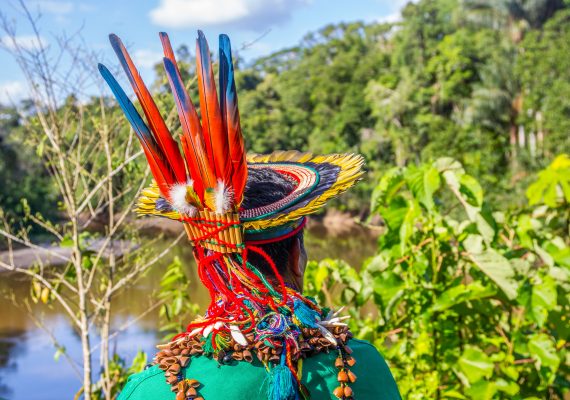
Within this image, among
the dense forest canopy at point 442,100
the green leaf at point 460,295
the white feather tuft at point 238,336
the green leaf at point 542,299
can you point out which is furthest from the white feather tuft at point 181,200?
the dense forest canopy at point 442,100

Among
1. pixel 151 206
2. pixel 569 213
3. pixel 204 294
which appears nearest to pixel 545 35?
pixel 204 294

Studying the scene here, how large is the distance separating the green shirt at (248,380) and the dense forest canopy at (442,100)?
1680 centimetres

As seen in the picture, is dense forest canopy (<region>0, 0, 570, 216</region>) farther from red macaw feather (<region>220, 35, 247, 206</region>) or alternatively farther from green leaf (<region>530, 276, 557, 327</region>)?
red macaw feather (<region>220, 35, 247, 206</region>)

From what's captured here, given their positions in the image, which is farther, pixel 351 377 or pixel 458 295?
pixel 458 295

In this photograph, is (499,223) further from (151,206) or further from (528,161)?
(528,161)

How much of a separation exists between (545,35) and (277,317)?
23.8 meters

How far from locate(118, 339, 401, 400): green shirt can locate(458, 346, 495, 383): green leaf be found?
45.3 inches

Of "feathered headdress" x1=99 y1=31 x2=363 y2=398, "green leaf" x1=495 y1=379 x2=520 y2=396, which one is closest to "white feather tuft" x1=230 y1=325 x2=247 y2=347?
"feathered headdress" x1=99 y1=31 x2=363 y2=398

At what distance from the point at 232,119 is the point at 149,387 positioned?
1.37ft

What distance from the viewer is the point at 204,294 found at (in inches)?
397

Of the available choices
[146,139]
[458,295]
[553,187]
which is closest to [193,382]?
[146,139]

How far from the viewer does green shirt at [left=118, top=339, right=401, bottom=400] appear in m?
0.94

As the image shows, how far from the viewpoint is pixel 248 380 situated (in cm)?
95

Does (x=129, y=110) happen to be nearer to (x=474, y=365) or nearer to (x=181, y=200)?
(x=181, y=200)
